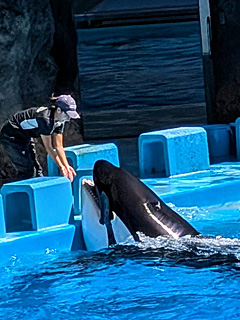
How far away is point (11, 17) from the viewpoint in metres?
11.3

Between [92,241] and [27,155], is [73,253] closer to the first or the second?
[92,241]

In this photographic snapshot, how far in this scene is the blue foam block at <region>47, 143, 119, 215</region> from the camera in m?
7.23

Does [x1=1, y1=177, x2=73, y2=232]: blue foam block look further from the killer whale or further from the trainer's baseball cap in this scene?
the trainer's baseball cap

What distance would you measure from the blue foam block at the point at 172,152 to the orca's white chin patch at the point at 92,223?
6.38 ft

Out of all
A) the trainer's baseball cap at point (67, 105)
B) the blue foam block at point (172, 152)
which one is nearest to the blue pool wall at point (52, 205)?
the trainer's baseball cap at point (67, 105)

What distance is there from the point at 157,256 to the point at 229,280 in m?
0.64

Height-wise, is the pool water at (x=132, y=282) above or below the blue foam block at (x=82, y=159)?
below

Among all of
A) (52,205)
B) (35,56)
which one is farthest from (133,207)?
(35,56)

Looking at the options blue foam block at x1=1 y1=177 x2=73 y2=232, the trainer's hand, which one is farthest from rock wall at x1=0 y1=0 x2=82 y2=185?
blue foam block at x1=1 y1=177 x2=73 y2=232

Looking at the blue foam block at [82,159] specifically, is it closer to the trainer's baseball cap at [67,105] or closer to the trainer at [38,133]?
the trainer at [38,133]

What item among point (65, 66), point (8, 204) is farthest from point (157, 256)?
point (65, 66)

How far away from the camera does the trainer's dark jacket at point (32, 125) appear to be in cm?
693

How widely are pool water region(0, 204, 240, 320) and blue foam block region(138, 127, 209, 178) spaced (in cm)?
234

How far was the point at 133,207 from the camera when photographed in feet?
20.9
